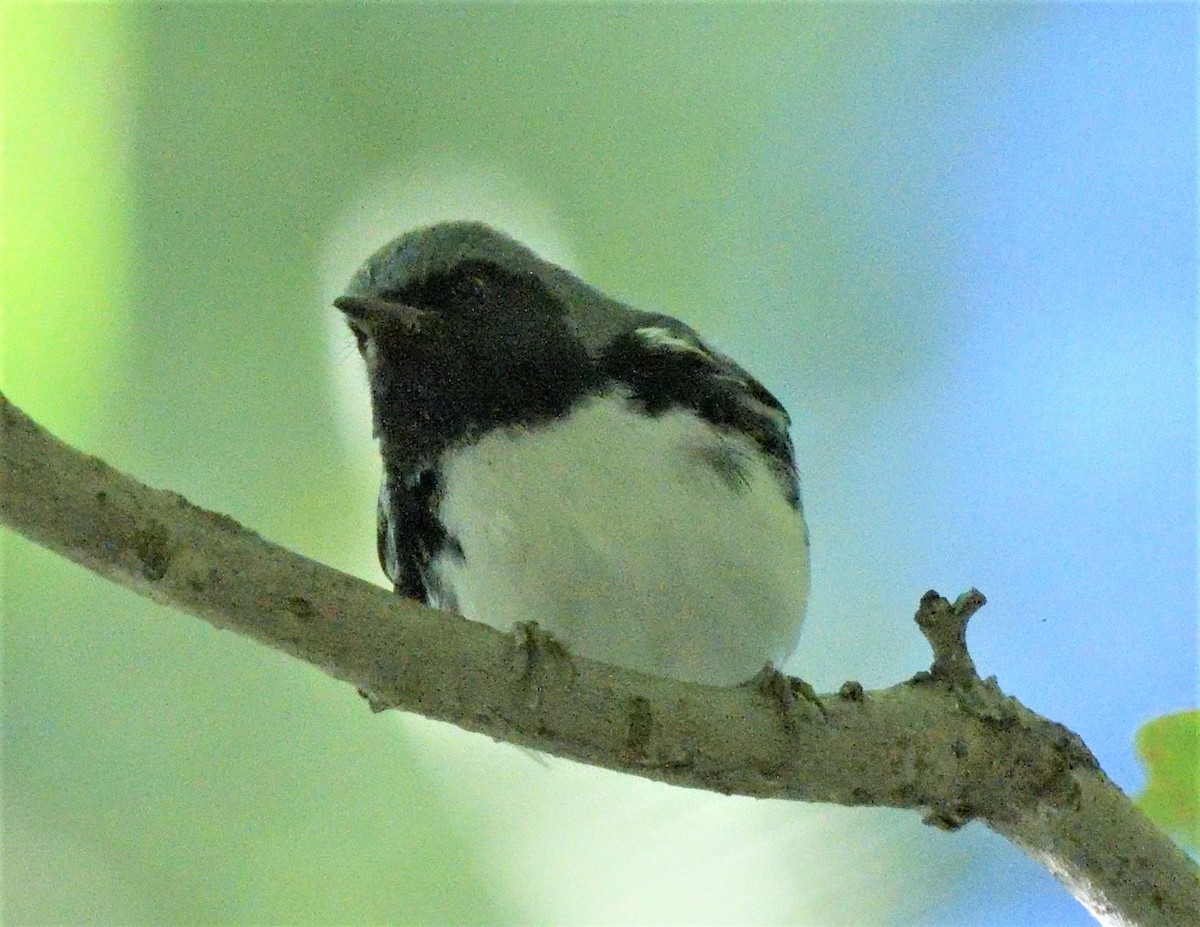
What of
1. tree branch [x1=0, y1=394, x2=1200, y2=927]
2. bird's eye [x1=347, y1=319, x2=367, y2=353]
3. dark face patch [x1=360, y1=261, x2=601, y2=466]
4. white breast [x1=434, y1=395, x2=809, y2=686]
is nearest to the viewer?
tree branch [x1=0, y1=394, x2=1200, y2=927]

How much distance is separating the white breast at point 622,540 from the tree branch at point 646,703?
0.38 metres

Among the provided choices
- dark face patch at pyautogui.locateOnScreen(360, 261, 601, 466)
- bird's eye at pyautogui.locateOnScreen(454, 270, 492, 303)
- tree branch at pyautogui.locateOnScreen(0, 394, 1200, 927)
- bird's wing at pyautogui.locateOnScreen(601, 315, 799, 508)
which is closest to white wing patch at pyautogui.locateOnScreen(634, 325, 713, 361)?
bird's wing at pyautogui.locateOnScreen(601, 315, 799, 508)

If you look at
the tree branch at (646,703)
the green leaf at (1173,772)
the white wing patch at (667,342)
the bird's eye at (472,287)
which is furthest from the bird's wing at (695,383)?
the green leaf at (1173,772)

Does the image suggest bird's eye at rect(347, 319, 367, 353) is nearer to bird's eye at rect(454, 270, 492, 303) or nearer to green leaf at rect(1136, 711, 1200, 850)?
bird's eye at rect(454, 270, 492, 303)

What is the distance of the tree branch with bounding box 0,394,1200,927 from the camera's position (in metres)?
1.50

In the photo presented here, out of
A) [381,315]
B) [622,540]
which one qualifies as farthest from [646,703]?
[381,315]

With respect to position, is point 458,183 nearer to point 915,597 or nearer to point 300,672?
point 300,672

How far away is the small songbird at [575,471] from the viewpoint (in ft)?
7.06

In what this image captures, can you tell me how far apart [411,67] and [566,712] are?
1.61m

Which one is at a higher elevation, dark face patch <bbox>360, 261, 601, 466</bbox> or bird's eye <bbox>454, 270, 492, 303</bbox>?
bird's eye <bbox>454, 270, 492, 303</bbox>

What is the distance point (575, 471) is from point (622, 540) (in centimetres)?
13

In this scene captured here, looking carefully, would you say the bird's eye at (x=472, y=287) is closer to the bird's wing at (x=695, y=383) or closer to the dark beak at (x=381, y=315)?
the dark beak at (x=381, y=315)

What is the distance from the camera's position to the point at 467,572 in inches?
87.9

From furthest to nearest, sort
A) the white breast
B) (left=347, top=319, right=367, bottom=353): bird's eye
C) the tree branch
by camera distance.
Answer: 1. (left=347, top=319, right=367, bottom=353): bird's eye
2. the white breast
3. the tree branch
